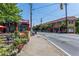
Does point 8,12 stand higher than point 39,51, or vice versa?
point 8,12

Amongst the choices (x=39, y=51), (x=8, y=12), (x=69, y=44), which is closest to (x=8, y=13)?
(x=8, y=12)

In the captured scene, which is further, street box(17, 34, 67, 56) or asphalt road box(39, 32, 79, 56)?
asphalt road box(39, 32, 79, 56)

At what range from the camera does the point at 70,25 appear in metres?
46.3

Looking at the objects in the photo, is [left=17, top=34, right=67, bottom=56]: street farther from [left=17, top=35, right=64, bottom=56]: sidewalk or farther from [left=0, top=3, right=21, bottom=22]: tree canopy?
[left=0, top=3, right=21, bottom=22]: tree canopy

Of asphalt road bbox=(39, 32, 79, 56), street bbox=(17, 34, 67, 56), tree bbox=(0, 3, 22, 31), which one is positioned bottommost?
asphalt road bbox=(39, 32, 79, 56)

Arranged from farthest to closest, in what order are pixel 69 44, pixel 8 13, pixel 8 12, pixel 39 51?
pixel 69 44 → pixel 8 13 → pixel 8 12 → pixel 39 51

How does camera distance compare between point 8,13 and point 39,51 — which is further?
point 8,13

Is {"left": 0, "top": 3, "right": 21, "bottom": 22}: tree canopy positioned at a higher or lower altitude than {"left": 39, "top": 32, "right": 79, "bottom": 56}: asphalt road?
higher

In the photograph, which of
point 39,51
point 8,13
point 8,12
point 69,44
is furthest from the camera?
point 69,44

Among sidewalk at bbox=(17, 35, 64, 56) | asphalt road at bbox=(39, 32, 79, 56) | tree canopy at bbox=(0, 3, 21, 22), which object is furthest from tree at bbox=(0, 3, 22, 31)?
asphalt road at bbox=(39, 32, 79, 56)

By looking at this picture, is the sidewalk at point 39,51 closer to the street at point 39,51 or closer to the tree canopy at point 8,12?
the street at point 39,51

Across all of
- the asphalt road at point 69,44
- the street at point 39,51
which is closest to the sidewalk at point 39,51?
the street at point 39,51

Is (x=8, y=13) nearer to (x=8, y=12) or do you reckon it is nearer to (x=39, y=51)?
(x=8, y=12)

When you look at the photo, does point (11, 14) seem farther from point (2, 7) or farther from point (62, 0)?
point (62, 0)
